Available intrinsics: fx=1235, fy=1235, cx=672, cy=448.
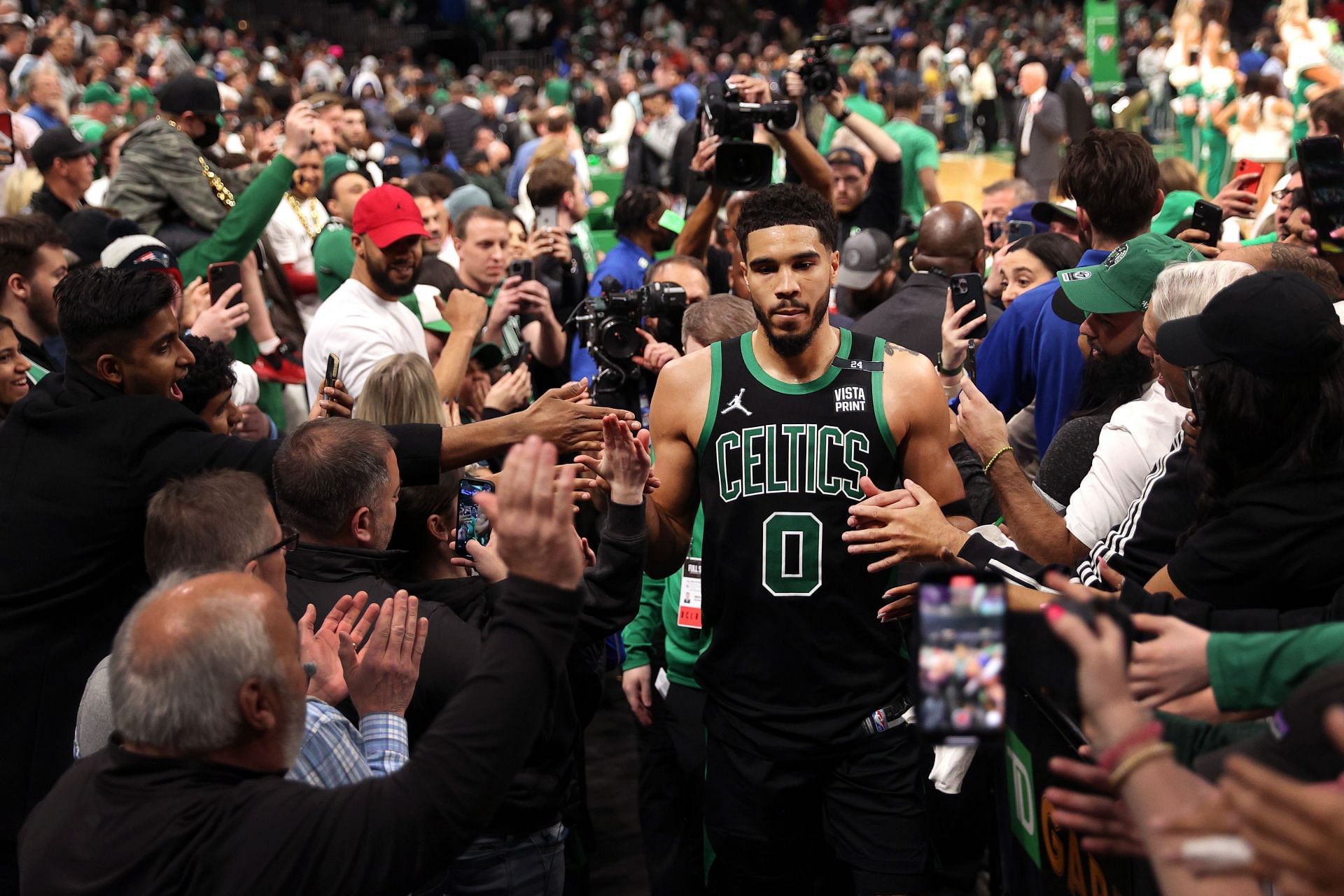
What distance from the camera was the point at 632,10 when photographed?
111 ft

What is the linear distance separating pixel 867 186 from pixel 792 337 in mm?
4207

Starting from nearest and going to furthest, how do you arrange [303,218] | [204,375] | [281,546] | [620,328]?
[281,546] < [204,375] < [620,328] < [303,218]

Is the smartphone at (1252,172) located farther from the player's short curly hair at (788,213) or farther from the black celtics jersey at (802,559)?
the black celtics jersey at (802,559)

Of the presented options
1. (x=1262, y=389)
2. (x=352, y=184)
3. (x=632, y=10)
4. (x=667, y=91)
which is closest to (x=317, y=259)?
(x=352, y=184)

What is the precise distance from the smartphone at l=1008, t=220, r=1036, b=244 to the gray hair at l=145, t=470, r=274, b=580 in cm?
428

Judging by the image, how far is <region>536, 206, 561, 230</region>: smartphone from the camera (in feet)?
22.1

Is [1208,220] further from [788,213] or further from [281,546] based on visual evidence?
[281,546]

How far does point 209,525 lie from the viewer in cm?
244

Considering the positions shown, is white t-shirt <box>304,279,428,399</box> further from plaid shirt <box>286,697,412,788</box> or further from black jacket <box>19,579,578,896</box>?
black jacket <box>19,579,578,896</box>

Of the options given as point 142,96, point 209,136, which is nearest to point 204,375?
point 209,136

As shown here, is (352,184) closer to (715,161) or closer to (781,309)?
Result: (715,161)

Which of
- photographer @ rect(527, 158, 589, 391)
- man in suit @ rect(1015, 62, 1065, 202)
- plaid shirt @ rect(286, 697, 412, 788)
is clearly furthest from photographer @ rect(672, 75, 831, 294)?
man in suit @ rect(1015, 62, 1065, 202)

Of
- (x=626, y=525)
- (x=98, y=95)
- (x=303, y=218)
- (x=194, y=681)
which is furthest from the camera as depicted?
(x=98, y=95)

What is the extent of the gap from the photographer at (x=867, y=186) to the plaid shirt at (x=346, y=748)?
189 inches
